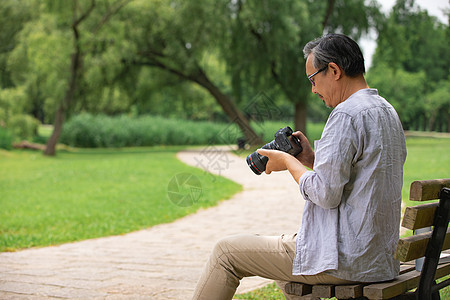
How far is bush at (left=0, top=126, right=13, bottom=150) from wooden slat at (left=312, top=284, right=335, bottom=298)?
24.5 m

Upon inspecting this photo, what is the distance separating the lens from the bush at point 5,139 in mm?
24469

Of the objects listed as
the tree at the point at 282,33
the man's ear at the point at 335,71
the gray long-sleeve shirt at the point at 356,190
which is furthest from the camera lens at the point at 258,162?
the tree at the point at 282,33

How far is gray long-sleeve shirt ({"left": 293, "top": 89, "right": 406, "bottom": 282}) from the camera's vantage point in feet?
7.13

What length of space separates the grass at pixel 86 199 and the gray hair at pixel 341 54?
17.5ft

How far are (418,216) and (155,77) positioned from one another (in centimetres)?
2562

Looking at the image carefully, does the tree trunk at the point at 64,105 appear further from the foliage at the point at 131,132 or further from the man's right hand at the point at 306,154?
the man's right hand at the point at 306,154

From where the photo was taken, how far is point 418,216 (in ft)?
7.58

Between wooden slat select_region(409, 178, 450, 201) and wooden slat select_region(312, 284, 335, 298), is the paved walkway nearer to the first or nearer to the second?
wooden slat select_region(312, 284, 335, 298)

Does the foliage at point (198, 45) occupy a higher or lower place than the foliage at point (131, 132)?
higher

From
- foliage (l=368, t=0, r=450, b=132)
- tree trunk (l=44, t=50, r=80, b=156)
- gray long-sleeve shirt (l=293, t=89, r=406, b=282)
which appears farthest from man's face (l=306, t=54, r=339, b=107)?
tree trunk (l=44, t=50, r=80, b=156)

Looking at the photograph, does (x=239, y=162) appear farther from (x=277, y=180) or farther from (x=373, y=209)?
(x=373, y=209)

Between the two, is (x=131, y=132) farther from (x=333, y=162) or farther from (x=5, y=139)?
(x=333, y=162)

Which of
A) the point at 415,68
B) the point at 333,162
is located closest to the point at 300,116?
the point at 415,68

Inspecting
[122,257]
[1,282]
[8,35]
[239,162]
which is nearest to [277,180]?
[239,162]
